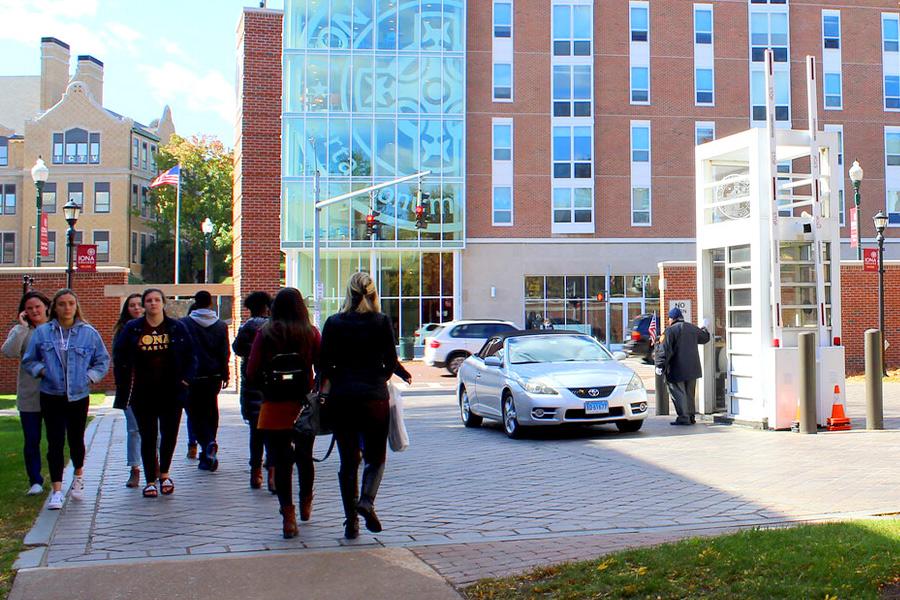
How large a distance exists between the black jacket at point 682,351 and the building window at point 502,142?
31848 mm

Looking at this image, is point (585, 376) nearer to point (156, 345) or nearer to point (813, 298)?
point (813, 298)

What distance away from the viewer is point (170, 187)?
2859 inches

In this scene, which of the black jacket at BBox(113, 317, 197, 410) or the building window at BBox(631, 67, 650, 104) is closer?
the black jacket at BBox(113, 317, 197, 410)

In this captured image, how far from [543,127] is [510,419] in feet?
111

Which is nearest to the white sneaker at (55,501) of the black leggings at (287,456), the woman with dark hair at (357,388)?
the black leggings at (287,456)

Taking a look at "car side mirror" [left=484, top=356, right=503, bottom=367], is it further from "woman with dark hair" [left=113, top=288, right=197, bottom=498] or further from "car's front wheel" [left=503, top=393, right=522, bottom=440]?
"woman with dark hair" [left=113, top=288, right=197, bottom=498]

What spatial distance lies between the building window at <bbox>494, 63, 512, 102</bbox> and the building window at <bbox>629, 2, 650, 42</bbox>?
6360 mm

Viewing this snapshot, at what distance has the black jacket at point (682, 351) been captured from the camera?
1495 centimetres

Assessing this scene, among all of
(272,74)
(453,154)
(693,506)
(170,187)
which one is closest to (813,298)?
(693,506)

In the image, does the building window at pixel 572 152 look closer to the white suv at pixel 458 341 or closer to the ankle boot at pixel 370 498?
the white suv at pixel 458 341

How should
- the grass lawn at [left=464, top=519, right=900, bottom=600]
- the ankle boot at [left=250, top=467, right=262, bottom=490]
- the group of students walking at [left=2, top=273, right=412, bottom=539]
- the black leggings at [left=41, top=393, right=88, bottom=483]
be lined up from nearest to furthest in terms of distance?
the grass lawn at [left=464, top=519, right=900, bottom=600], the group of students walking at [left=2, top=273, right=412, bottom=539], the black leggings at [left=41, top=393, right=88, bottom=483], the ankle boot at [left=250, top=467, right=262, bottom=490]

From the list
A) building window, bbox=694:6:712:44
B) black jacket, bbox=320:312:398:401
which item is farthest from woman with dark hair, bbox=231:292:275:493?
building window, bbox=694:6:712:44

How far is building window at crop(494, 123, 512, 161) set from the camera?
151ft

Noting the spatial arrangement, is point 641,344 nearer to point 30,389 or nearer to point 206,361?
point 206,361
